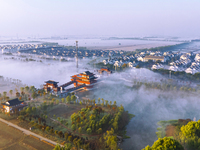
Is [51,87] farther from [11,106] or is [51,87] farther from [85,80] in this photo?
[11,106]

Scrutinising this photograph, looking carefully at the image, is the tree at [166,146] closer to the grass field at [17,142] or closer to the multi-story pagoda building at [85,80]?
the grass field at [17,142]

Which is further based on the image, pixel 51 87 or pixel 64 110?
pixel 51 87

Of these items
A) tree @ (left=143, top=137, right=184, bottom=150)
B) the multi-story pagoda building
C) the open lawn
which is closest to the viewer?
tree @ (left=143, top=137, right=184, bottom=150)

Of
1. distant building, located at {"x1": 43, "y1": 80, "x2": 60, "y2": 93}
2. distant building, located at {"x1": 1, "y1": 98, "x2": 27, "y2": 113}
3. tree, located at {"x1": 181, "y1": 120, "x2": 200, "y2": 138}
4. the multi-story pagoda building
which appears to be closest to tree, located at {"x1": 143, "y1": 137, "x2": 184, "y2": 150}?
tree, located at {"x1": 181, "y1": 120, "x2": 200, "y2": 138}

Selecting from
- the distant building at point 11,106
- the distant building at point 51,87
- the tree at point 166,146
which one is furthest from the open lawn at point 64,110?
the tree at point 166,146

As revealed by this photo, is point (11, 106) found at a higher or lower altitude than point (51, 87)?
lower

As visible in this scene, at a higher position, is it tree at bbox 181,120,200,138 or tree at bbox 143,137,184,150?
tree at bbox 143,137,184,150

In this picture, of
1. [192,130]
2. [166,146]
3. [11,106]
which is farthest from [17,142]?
[192,130]

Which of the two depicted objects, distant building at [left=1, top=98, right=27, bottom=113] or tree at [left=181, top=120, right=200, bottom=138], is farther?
distant building at [left=1, top=98, right=27, bottom=113]

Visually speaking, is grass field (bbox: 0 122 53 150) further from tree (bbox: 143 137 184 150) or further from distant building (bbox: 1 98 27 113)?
tree (bbox: 143 137 184 150)
